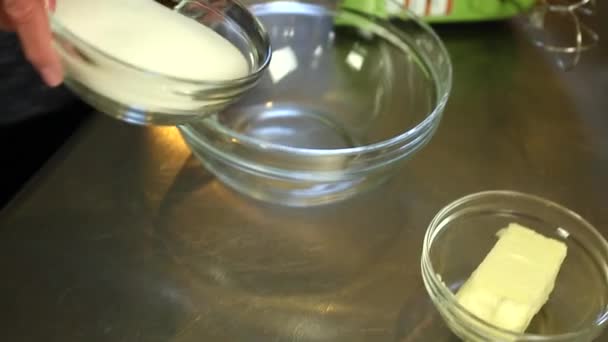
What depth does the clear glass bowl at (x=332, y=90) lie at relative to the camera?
0.65 meters

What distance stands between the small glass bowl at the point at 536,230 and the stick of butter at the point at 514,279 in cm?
2

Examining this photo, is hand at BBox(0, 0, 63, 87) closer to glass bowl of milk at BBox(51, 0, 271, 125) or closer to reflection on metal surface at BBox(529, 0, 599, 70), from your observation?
glass bowl of milk at BBox(51, 0, 271, 125)

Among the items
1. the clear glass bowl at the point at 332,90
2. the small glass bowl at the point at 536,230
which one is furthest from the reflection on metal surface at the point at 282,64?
the small glass bowl at the point at 536,230

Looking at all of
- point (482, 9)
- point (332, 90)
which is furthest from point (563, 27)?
point (332, 90)

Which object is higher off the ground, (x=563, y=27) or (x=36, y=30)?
(x=36, y=30)

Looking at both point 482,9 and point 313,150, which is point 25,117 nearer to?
point 313,150

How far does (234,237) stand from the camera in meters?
0.61

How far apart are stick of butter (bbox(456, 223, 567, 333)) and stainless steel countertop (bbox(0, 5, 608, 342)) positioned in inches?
2.0

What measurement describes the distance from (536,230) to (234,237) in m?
0.27

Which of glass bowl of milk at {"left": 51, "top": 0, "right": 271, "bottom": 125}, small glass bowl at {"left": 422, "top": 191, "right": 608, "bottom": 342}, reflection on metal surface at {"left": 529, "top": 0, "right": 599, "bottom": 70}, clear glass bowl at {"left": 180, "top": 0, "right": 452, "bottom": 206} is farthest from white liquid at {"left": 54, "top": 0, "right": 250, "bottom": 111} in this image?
reflection on metal surface at {"left": 529, "top": 0, "right": 599, "bottom": 70}

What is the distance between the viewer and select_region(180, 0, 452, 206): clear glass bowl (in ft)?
2.12

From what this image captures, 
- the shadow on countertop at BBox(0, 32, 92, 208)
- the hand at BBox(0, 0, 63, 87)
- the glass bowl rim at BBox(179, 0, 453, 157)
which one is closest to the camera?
the hand at BBox(0, 0, 63, 87)

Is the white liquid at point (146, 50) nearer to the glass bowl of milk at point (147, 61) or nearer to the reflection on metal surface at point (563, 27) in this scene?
the glass bowl of milk at point (147, 61)

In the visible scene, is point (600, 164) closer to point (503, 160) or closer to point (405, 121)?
point (503, 160)
